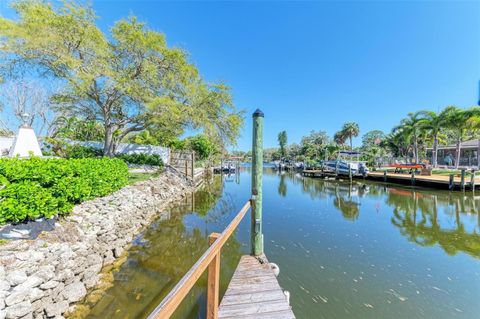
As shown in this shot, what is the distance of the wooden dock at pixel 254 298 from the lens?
242cm

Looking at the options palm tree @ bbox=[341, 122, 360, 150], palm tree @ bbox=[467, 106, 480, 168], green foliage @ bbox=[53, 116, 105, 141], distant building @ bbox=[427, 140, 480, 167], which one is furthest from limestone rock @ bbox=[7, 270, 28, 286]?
palm tree @ bbox=[341, 122, 360, 150]

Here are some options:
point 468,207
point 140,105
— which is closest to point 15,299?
point 140,105

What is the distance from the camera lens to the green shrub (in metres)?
16.9

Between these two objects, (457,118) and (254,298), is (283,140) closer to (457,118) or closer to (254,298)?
(457,118)

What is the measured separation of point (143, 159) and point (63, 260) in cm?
1472

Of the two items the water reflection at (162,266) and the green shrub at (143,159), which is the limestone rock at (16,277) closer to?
the water reflection at (162,266)

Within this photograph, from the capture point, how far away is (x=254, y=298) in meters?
2.70

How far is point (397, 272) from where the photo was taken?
4691mm

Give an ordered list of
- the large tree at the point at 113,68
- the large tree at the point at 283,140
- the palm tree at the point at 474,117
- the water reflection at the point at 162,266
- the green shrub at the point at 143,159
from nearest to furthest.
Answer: the water reflection at the point at 162,266 < the large tree at the point at 113,68 < the green shrub at the point at 143,159 < the palm tree at the point at 474,117 < the large tree at the point at 283,140

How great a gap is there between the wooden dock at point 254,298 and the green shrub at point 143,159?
1622 cm

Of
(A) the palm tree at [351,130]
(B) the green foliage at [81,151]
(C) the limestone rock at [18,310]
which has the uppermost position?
(A) the palm tree at [351,130]

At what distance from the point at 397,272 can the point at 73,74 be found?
50.6ft

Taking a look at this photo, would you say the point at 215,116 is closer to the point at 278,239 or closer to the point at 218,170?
the point at 278,239

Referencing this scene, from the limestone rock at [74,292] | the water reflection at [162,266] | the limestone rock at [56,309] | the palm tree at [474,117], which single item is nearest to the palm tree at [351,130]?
the palm tree at [474,117]
